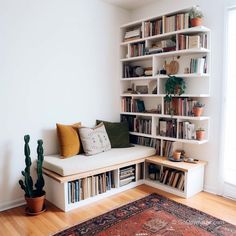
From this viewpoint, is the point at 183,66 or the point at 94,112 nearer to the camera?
the point at 183,66

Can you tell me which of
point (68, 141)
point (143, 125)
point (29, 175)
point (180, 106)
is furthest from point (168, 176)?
point (29, 175)

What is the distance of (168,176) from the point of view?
3199 mm

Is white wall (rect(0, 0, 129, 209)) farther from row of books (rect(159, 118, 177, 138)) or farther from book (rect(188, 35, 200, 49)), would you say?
book (rect(188, 35, 200, 49))

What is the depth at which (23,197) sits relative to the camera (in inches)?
113

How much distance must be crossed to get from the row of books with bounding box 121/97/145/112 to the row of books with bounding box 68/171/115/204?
3.75ft

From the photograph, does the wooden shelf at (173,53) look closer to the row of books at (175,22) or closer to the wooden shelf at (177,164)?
the row of books at (175,22)

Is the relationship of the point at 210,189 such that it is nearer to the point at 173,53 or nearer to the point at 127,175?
the point at 127,175

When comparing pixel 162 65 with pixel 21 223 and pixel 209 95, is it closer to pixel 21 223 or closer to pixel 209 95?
pixel 209 95

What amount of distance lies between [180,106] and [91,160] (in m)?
1.37

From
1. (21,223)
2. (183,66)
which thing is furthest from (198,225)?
(183,66)

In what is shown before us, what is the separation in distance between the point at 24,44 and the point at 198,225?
2.78 m

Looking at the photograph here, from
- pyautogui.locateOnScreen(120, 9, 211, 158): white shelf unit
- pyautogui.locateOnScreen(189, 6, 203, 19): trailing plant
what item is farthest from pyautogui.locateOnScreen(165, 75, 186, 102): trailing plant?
pyautogui.locateOnScreen(189, 6, 203, 19): trailing plant

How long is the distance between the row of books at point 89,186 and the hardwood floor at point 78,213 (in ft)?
0.42

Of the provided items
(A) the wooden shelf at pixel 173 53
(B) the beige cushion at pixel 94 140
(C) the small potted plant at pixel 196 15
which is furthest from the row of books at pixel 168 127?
(C) the small potted plant at pixel 196 15
